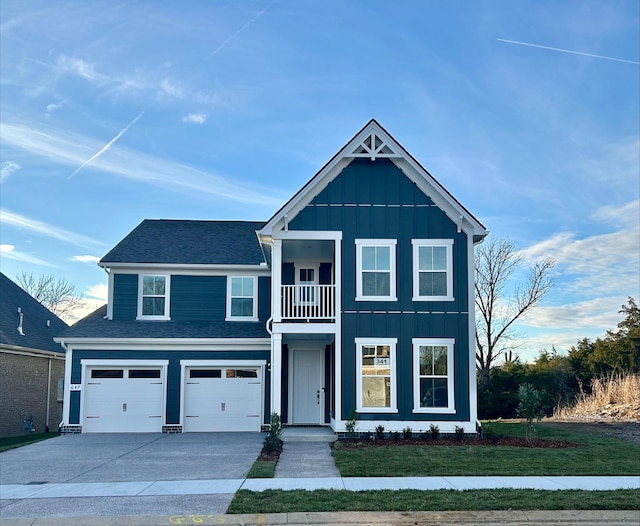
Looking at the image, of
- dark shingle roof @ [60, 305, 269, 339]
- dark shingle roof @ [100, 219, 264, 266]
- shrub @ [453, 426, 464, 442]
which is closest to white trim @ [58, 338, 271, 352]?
dark shingle roof @ [60, 305, 269, 339]

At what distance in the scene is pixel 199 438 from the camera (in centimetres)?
1855

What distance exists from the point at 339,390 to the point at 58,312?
40.6m

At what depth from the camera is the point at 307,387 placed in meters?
21.0

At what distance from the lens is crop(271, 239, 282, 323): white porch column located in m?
18.4

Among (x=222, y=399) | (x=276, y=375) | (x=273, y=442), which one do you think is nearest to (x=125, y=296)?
(x=222, y=399)

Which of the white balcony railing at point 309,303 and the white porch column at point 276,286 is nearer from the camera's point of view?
the white porch column at point 276,286

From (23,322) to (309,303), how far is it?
1529cm

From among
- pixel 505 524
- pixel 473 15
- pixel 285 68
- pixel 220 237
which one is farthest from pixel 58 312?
pixel 505 524

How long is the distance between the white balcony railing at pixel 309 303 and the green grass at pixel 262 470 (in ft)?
18.8

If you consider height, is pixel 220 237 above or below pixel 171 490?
above

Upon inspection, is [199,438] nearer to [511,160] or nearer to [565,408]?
[511,160]

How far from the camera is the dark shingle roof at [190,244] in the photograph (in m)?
22.0

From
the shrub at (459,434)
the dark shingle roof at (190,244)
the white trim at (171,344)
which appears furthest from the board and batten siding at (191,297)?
the shrub at (459,434)

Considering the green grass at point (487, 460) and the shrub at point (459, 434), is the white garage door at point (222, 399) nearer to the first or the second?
the green grass at point (487, 460)
